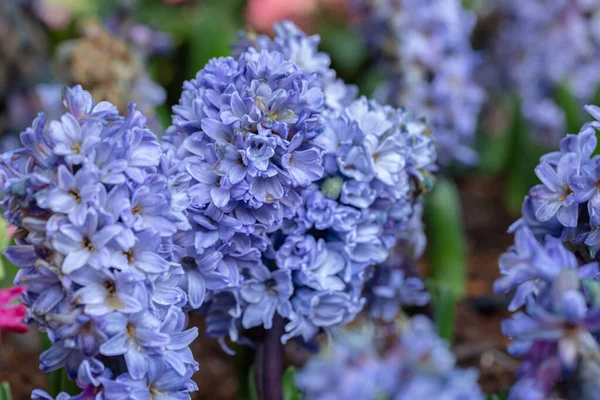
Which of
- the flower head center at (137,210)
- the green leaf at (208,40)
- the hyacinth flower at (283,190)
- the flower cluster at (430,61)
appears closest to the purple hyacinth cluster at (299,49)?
the hyacinth flower at (283,190)

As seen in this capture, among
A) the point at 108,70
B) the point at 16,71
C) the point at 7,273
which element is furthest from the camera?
the point at 16,71

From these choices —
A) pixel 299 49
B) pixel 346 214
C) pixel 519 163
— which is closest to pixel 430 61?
pixel 519 163

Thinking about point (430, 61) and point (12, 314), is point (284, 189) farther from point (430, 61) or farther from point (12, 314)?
point (430, 61)

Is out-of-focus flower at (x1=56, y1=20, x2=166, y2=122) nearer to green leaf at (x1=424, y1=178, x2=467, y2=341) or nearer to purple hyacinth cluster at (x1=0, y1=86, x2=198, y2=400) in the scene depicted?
green leaf at (x1=424, y1=178, x2=467, y2=341)

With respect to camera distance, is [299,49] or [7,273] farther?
[7,273]

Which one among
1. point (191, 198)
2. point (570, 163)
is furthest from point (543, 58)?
point (191, 198)

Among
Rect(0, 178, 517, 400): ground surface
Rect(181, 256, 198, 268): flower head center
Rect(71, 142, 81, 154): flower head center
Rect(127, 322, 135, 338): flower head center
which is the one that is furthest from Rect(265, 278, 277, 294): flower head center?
Rect(0, 178, 517, 400): ground surface
